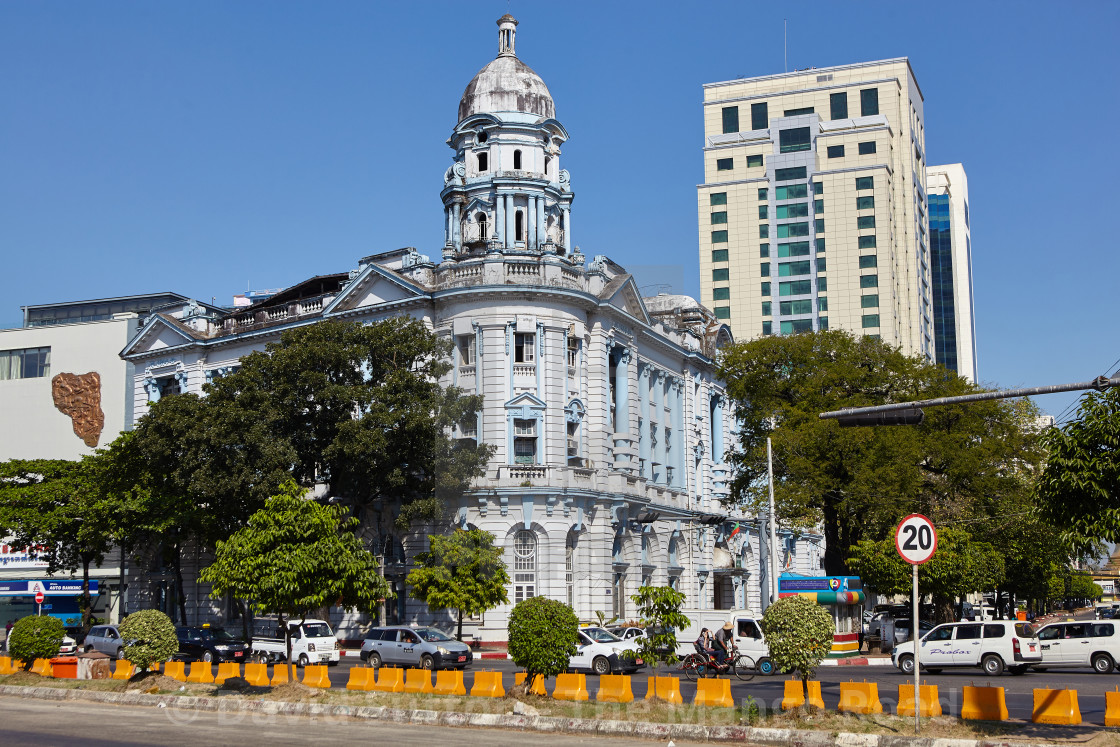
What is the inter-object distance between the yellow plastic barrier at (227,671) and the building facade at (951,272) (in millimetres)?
135218

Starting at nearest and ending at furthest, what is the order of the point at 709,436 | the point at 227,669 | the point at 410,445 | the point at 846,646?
the point at 227,669 → the point at 846,646 → the point at 410,445 → the point at 709,436

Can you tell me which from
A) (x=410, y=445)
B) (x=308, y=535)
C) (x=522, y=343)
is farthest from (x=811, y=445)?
(x=308, y=535)

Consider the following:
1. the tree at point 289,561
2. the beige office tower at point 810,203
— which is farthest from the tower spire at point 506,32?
the beige office tower at point 810,203

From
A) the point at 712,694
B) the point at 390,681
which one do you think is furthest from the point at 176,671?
the point at 712,694

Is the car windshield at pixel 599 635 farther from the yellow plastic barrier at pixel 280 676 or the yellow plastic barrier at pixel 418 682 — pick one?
the yellow plastic barrier at pixel 280 676

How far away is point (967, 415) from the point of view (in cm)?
4850

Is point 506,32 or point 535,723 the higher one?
point 506,32

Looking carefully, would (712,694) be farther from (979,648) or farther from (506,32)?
(506,32)

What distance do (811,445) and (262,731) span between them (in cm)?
3152

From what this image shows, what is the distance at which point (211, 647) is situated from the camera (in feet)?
129

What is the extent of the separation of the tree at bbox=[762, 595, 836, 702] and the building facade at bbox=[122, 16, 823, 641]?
2835cm

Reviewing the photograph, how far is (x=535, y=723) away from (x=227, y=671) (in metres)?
11.1

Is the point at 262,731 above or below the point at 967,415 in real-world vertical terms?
below

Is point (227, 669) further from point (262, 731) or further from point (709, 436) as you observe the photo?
point (709, 436)
